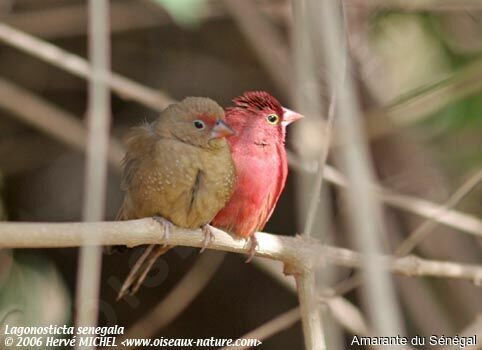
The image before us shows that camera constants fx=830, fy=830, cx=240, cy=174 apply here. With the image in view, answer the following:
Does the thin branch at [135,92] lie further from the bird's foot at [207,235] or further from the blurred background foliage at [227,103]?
the bird's foot at [207,235]

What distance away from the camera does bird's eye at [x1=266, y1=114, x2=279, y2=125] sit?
361 cm

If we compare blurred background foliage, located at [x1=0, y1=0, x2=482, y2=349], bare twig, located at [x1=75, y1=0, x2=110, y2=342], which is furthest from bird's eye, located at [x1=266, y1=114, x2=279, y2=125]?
bare twig, located at [x1=75, y1=0, x2=110, y2=342]

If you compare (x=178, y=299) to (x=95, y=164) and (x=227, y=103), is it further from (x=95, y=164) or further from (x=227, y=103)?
(x=95, y=164)

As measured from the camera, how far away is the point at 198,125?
323 centimetres

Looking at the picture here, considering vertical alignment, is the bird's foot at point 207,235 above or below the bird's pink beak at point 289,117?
below

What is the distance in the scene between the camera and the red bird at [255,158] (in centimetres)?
342

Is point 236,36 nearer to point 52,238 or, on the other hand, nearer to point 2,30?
point 2,30

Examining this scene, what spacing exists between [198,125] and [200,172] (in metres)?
0.19

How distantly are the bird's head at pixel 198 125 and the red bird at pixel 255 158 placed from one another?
0.23 m

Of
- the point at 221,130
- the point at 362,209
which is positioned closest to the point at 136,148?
the point at 221,130

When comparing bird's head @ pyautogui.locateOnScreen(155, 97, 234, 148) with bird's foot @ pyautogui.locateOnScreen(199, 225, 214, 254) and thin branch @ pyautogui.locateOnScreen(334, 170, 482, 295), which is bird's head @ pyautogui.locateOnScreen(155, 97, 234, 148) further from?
thin branch @ pyautogui.locateOnScreen(334, 170, 482, 295)

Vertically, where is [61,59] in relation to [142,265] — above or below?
above

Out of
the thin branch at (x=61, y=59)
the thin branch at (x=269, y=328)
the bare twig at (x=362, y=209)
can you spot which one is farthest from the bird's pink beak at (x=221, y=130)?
the bare twig at (x=362, y=209)

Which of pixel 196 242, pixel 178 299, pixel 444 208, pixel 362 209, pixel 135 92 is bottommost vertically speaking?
pixel 362 209
